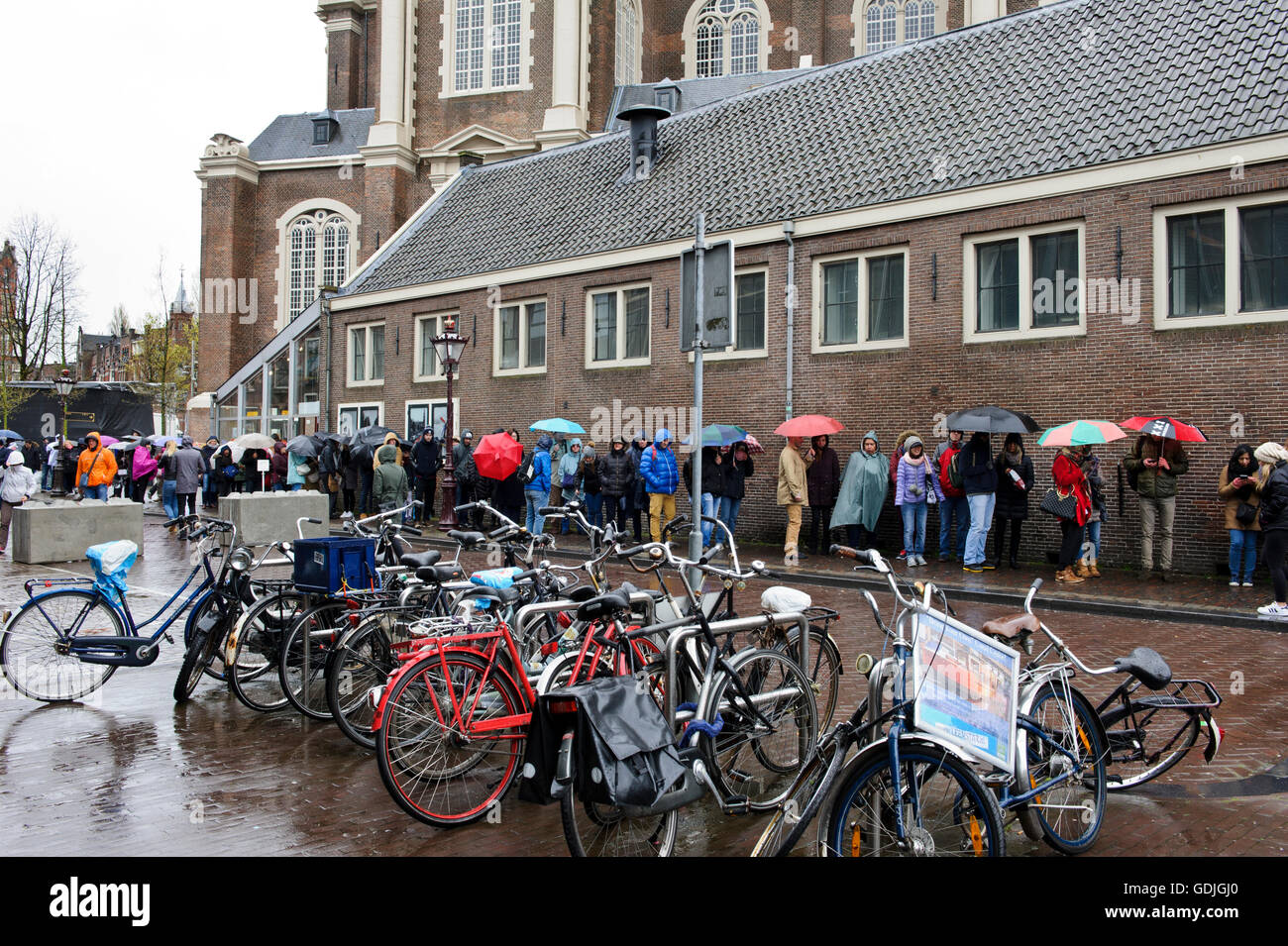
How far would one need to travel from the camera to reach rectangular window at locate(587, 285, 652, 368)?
20188 millimetres

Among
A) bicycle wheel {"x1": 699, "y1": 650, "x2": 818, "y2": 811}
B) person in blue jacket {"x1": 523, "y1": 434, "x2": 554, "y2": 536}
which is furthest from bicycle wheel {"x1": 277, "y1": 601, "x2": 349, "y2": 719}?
person in blue jacket {"x1": 523, "y1": 434, "x2": 554, "y2": 536}

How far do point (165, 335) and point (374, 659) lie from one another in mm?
51017

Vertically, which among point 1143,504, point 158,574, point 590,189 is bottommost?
point 158,574

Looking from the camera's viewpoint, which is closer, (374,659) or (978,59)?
(374,659)

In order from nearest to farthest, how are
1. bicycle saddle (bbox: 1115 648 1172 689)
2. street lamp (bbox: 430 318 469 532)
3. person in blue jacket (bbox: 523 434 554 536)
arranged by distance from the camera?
bicycle saddle (bbox: 1115 648 1172 689)
person in blue jacket (bbox: 523 434 554 536)
street lamp (bbox: 430 318 469 532)

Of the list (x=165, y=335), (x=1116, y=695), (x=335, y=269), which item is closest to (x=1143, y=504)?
(x=1116, y=695)

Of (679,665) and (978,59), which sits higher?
(978,59)

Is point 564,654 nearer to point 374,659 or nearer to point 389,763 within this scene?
point 389,763

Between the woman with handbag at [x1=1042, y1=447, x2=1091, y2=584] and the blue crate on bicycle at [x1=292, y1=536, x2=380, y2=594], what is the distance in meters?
9.12

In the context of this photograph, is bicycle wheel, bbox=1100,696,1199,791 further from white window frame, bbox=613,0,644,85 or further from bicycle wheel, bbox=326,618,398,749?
white window frame, bbox=613,0,644,85

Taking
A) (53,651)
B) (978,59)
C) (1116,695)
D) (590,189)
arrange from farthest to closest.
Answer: (590,189)
(978,59)
(53,651)
(1116,695)

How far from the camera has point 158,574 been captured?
12570mm

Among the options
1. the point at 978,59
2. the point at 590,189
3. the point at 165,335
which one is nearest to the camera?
the point at 978,59

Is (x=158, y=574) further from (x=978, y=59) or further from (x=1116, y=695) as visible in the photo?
(x=978, y=59)
